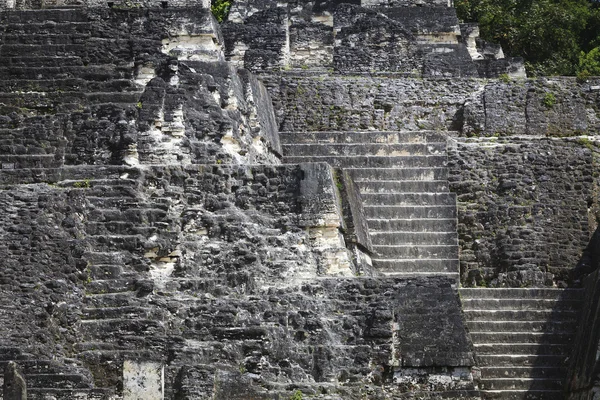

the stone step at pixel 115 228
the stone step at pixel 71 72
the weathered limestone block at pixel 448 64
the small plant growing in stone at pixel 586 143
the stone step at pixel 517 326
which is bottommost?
the stone step at pixel 517 326

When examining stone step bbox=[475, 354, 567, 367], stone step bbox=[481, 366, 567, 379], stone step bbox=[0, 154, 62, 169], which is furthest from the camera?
stone step bbox=[0, 154, 62, 169]

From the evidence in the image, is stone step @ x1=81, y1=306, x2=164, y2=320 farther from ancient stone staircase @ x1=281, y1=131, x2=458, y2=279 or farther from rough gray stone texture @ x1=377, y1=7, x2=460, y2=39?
rough gray stone texture @ x1=377, y1=7, x2=460, y2=39

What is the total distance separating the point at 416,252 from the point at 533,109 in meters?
5.27

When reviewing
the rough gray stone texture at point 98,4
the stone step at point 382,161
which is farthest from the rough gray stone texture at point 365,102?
the rough gray stone texture at point 98,4

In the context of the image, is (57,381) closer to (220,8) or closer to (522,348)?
(522,348)

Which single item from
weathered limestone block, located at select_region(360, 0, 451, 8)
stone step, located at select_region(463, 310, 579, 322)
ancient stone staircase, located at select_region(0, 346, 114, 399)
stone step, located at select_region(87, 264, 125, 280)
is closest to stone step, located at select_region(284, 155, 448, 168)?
stone step, located at select_region(463, 310, 579, 322)

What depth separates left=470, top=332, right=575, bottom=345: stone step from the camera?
27844 mm

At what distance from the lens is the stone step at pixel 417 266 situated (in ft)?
96.7

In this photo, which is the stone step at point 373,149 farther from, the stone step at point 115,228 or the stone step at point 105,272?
the stone step at point 105,272

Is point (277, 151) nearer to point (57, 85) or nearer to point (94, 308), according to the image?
Answer: point (57, 85)

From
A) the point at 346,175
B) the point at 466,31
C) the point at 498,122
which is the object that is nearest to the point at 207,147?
the point at 346,175

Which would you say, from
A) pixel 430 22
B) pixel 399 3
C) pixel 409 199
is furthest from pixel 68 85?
pixel 399 3

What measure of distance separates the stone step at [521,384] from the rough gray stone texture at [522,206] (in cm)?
331

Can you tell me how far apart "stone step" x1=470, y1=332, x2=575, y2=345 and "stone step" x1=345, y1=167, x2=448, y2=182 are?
165 inches
